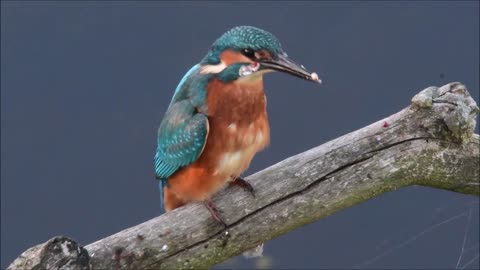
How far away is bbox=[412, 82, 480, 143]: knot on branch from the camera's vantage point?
172cm

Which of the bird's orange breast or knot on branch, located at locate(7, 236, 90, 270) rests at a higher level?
the bird's orange breast

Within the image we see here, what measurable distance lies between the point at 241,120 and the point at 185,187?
0.18 meters

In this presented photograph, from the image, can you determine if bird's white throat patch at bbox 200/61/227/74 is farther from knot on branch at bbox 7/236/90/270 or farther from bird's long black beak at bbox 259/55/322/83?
knot on branch at bbox 7/236/90/270

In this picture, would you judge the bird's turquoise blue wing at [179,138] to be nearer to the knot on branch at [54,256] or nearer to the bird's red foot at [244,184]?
the bird's red foot at [244,184]

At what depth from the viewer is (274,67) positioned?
1560mm

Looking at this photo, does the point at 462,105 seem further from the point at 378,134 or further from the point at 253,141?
the point at 253,141

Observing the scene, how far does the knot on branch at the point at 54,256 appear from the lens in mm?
1463

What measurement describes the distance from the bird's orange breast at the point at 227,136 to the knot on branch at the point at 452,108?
303mm

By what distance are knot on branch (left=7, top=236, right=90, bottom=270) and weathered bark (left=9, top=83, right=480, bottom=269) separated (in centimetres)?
14

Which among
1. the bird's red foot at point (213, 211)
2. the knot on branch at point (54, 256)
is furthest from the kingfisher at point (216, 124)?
the knot on branch at point (54, 256)

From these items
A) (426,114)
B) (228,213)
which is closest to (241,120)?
(228,213)

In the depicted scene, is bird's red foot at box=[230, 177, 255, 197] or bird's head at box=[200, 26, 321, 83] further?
bird's red foot at box=[230, 177, 255, 197]

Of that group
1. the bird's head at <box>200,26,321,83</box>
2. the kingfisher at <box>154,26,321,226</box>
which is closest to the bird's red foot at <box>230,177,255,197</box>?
the kingfisher at <box>154,26,321,226</box>

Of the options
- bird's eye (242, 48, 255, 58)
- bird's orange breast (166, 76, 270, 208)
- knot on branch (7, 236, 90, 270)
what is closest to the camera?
knot on branch (7, 236, 90, 270)
